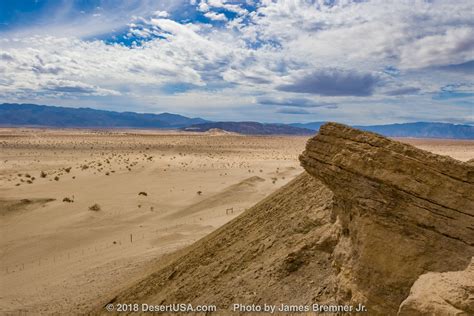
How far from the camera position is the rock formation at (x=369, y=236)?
430 centimetres

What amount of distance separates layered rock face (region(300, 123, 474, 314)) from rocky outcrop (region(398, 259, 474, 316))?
1.04 feet

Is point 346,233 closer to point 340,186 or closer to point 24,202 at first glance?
point 340,186

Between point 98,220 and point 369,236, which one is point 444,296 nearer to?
point 369,236

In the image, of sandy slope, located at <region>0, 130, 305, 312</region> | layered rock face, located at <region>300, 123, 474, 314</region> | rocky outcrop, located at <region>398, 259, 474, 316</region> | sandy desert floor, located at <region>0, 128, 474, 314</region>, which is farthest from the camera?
sandy slope, located at <region>0, 130, 305, 312</region>

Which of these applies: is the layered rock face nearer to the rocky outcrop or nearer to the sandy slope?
the rocky outcrop

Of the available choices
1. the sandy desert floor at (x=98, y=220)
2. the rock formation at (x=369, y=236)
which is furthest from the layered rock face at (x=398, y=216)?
the sandy desert floor at (x=98, y=220)

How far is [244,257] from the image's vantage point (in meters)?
7.16

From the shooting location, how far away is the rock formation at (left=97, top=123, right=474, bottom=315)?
430cm

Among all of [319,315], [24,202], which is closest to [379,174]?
[319,315]

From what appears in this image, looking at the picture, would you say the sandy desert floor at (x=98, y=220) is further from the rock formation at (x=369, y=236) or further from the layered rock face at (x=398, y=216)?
the layered rock face at (x=398, y=216)

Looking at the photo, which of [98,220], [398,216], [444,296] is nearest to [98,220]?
[98,220]

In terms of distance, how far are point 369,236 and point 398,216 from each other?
0.41 metres

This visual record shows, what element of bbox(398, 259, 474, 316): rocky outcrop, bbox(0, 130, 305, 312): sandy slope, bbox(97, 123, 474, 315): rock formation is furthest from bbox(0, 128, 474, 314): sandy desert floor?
bbox(398, 259, 474, 316): rocky outcrop

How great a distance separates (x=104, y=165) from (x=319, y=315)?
35675 millimetres
